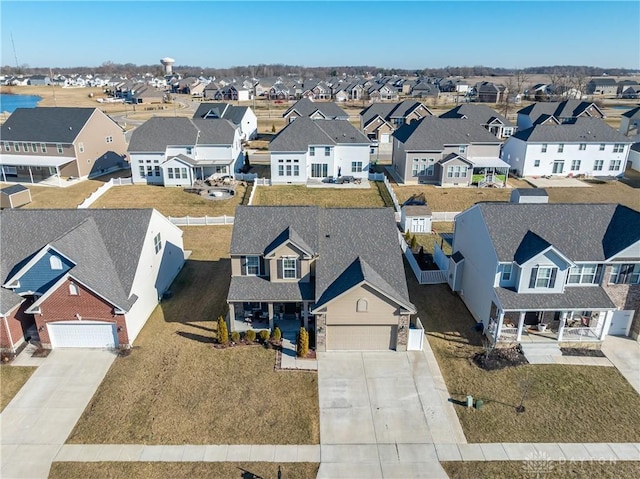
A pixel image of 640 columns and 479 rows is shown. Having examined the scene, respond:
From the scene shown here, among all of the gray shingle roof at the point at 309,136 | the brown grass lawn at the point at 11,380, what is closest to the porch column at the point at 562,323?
the brown grass lawn at the point at 11,380

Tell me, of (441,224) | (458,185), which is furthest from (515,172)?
(441,224)

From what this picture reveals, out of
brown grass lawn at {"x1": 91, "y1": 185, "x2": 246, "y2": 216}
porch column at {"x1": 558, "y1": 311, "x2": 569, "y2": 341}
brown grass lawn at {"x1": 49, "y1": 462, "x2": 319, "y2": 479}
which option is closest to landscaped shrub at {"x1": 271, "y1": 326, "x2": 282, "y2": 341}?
brown grass lawn at {"x1": 49, "y1": 462, "x2": 319, "y2": 479}

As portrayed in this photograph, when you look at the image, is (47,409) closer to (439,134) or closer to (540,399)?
(540,399)

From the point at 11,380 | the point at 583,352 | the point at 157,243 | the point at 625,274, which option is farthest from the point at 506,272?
the point at 11,380

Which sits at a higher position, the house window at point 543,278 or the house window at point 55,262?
the house window at point 55,262

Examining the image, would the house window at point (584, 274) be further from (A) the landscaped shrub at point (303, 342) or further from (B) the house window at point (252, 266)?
(B) the house window at point (252, 266)

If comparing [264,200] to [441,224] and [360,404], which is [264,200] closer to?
[441,224]

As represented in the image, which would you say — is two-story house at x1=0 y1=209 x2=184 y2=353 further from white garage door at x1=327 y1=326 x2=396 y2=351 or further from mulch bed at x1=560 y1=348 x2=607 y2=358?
mulch bed at x1=560 y1=348 x2=607 y2=358
